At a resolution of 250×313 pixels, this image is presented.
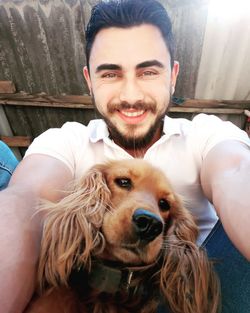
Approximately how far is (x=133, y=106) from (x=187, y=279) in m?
0.81

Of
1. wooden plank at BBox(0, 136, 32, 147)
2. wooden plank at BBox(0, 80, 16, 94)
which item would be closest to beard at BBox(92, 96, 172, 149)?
wooden plank at BBox(0, 80, 16, 94)

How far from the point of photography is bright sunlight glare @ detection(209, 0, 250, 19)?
2.19 meters

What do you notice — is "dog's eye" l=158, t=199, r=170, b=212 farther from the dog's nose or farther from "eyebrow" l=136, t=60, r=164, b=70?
"eyebrow" l=136, t=60, r=164, b=70

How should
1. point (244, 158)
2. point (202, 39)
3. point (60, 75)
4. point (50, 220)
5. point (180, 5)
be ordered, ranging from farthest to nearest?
point (60, 75), point (202, 39), point (180, 5), point (244, 158), point (50, 220)

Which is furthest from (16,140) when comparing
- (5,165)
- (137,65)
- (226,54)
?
(226,54)

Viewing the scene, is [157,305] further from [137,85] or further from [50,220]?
[137,85]

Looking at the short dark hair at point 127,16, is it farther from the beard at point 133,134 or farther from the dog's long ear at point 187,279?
the dog's long ear at point 187,279

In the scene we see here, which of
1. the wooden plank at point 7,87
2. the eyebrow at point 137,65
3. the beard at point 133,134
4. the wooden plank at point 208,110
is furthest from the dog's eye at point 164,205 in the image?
the wooden plank at point 7,87

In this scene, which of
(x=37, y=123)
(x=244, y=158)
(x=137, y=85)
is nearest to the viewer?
(x=244, y=158)

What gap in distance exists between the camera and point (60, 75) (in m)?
2.68

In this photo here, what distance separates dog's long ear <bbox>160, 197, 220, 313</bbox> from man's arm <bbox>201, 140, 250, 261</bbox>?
0.18m

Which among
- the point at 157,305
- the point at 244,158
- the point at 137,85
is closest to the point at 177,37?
the point at 137,85

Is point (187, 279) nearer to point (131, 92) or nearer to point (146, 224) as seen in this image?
point (146, 224)

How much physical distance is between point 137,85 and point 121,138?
280 mm
